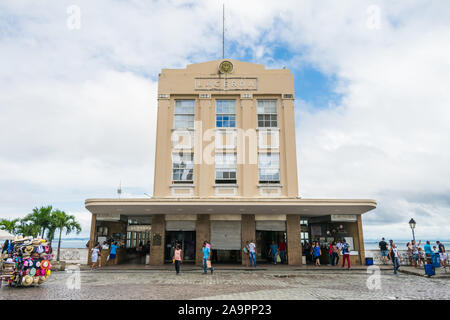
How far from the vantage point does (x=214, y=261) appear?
22891mm

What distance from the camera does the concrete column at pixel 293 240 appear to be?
846 inches

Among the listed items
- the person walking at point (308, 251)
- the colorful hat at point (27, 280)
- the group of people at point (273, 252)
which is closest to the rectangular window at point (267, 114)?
the group of people at point (273, 252)

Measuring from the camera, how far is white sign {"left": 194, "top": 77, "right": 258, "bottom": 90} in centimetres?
2408

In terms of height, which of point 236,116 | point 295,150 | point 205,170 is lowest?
point 205,170

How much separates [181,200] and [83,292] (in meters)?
8.61

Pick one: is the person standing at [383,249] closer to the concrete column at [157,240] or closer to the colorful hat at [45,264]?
the concrete column at [157,240]

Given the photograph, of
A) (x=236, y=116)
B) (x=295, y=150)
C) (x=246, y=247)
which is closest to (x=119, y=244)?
(x=246, y=247)

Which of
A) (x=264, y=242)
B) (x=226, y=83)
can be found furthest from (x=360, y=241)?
(x=226, y=83)

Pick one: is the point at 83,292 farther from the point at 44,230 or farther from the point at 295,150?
the point at 44,230

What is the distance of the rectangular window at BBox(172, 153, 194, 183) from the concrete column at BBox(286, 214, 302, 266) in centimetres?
728

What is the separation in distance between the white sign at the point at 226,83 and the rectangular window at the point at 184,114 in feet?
4.43

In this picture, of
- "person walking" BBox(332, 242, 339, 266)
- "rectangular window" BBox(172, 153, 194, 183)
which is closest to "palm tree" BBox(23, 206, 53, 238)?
"rectangular window" BBox(172, 153, 194, 183)

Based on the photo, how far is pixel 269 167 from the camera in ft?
75.3
